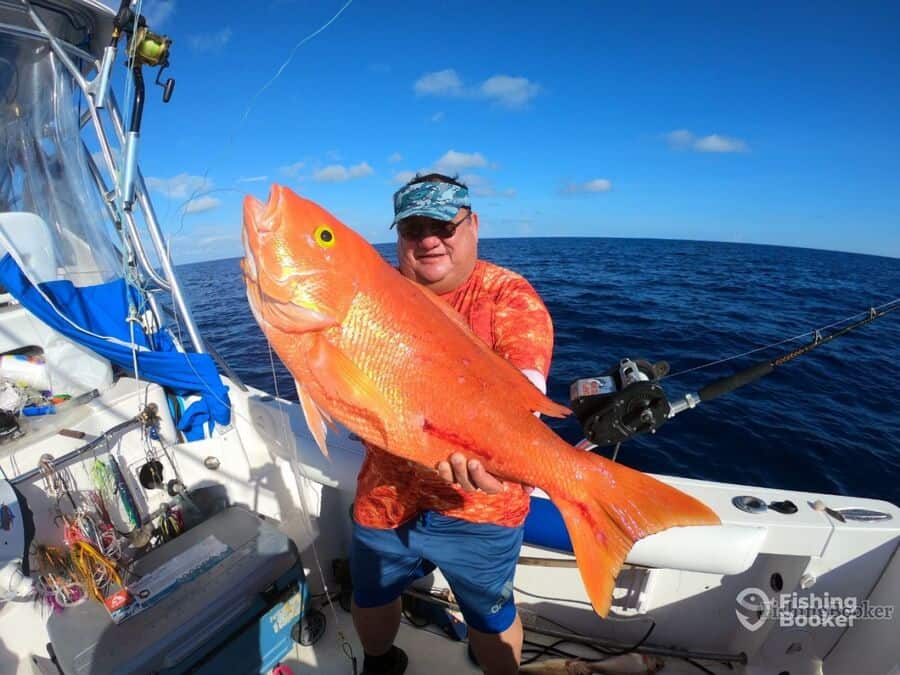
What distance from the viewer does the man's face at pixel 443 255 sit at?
6.79 feet

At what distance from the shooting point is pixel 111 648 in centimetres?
202

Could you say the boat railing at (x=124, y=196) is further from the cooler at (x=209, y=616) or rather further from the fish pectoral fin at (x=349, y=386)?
the fish pectoral fin at (x=349, y=386)

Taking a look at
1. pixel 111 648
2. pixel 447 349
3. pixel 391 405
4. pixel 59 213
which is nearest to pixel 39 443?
pixel 111 648

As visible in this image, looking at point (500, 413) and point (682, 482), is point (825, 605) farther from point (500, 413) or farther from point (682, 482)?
point (500, 413)

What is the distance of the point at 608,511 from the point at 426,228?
4.81 feet

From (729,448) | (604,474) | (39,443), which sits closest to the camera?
(604,474)

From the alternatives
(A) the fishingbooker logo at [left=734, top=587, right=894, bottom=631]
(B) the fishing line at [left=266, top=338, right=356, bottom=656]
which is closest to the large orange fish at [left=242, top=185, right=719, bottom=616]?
(B) the fishing line at [left=266, top=338, right=356, bottom=656]

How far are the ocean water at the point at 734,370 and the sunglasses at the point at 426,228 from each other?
0.95 m

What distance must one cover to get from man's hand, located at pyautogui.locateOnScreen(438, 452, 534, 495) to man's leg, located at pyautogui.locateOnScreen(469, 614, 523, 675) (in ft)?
4.00

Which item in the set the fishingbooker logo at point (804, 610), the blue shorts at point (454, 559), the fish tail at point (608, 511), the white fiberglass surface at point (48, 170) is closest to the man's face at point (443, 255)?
the fish tail at point (608, 511)

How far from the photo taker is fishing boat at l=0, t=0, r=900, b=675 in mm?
2320

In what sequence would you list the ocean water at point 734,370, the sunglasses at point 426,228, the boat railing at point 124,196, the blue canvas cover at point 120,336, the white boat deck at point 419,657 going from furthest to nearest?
1. the ocean water at point 734,370
2. the boat railing at point 124,196
3. the white boat deck at point 419,657
4. the blue canvas cover at point 120,336
5. the sunglasses at point 426,228

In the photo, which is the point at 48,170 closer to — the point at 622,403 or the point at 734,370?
the point at 622,403

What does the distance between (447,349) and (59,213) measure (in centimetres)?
400
